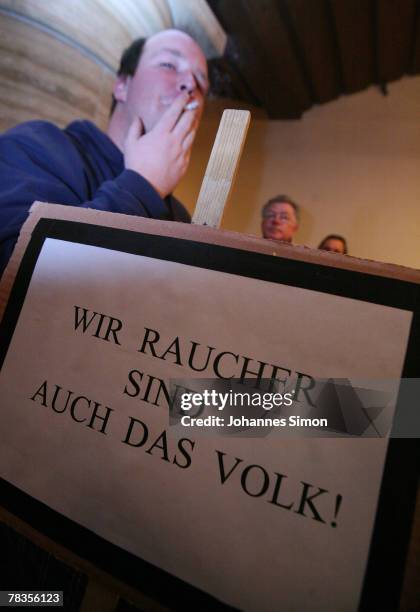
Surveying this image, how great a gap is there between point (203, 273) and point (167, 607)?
0.85ft

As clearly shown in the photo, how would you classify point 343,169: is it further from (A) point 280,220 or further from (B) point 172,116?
(B) point 172,116

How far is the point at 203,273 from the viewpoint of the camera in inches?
11.6

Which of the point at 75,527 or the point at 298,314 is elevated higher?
the point at 298,314

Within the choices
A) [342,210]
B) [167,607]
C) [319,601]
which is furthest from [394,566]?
[342,210]

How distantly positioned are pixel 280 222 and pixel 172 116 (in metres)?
0.82

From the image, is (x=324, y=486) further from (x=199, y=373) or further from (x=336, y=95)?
(x=336, y=95)

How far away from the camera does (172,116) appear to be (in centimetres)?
67

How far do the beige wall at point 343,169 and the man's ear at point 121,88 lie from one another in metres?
0.69

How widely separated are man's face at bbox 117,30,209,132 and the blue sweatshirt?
0.53ft

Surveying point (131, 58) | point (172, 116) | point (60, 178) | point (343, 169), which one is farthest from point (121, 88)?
point (343, 169)

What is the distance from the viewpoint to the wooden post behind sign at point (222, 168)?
0.34 metres

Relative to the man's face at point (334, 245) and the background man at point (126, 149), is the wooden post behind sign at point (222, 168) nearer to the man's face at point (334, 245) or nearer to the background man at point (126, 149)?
the background man at point (126, 149)

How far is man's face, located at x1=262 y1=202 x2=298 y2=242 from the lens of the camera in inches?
54.5

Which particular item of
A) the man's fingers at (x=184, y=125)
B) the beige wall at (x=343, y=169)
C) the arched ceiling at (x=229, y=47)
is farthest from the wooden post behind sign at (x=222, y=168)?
the beige wall at (x=343, y=169)
